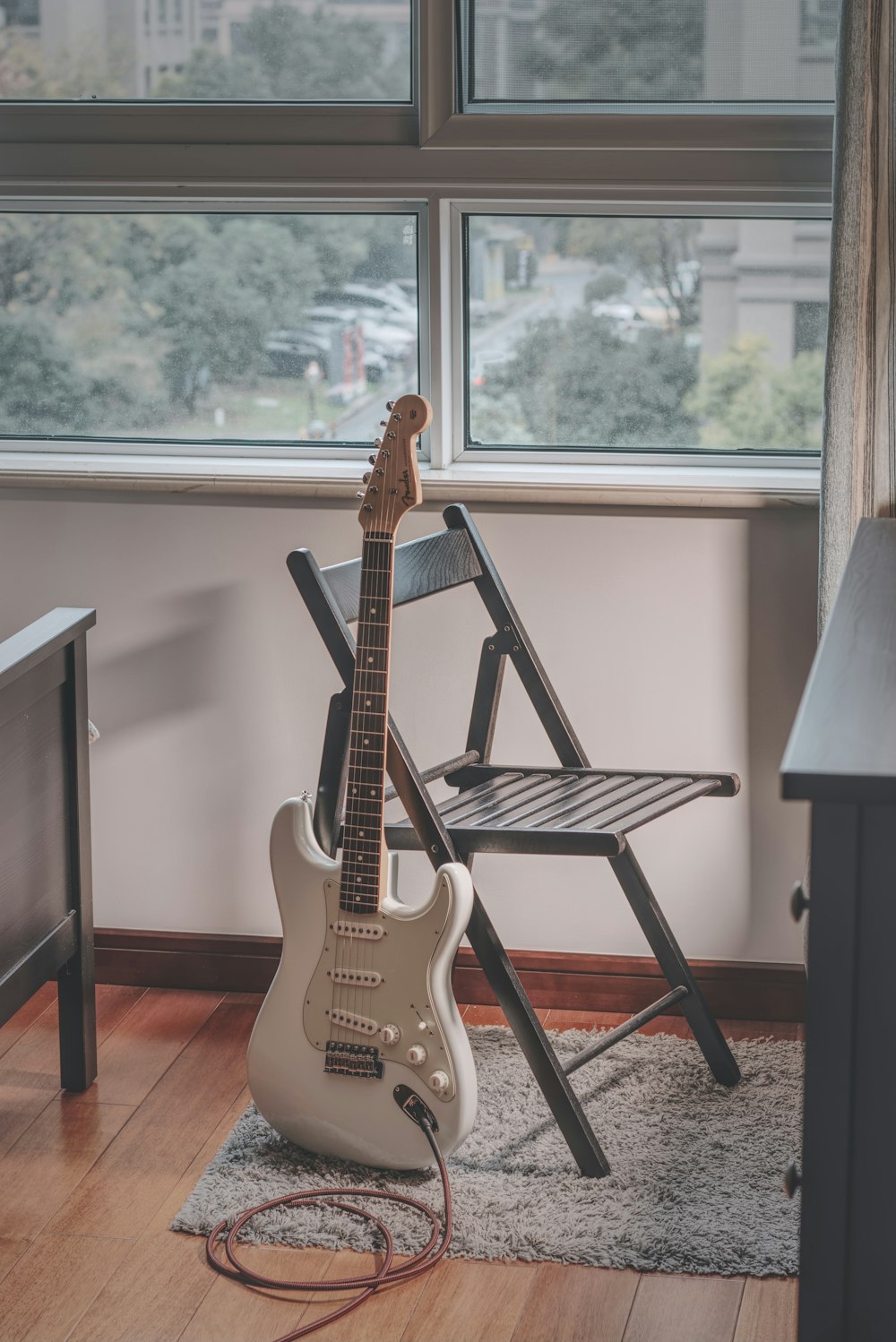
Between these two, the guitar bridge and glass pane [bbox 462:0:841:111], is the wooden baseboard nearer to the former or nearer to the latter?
the guitar bridge

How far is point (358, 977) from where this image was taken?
6.54 feet

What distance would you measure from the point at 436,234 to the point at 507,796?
3.31 feet

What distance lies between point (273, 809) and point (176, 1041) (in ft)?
1.44

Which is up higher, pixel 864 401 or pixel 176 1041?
pixel 864 401

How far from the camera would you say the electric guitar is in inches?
77.0

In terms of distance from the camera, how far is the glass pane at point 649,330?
2453mm

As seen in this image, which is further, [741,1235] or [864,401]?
[864,401]

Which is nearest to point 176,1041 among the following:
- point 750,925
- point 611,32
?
point 750,925

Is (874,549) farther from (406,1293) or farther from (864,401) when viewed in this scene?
(406,1293)

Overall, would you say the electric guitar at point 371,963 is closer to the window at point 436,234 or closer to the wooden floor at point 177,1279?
the wooden floor at point 177,1279

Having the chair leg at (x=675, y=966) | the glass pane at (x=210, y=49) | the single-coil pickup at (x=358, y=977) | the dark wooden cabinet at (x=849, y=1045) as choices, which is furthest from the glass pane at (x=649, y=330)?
the dark wooden cabinet at (x=849, y=1045)

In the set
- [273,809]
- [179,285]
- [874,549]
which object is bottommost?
[273,809]

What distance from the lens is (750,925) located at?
8.35 feet

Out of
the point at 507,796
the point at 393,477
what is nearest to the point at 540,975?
the point at 507,796
